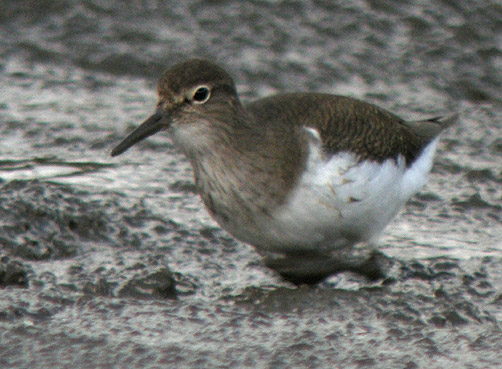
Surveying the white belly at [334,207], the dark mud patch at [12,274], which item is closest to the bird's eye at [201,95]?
the white belly at [334,207]

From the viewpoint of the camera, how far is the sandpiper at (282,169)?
4711mm

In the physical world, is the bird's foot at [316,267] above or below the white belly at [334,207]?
below

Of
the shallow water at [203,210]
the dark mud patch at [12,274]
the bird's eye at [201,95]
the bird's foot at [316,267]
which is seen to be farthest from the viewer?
the bird's foot at [316,267]

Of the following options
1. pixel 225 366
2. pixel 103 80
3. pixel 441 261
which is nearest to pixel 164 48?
pixel 103 80

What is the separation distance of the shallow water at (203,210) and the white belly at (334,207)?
24cm

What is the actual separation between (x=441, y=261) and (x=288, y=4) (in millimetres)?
4119

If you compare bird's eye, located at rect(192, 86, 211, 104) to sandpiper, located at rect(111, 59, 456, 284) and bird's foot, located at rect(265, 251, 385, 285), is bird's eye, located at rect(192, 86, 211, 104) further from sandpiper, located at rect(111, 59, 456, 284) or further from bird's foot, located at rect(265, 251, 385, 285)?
bird's foot, located at rect(265, 251, 385, 285)

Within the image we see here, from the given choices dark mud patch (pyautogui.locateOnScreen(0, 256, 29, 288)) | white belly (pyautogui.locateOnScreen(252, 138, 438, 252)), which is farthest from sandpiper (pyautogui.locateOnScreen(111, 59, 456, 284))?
dark mud patch (pyautogui.locateOnScreen(0, 256, 29, 288))

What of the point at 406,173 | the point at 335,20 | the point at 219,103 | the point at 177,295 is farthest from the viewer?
the point at 335,20

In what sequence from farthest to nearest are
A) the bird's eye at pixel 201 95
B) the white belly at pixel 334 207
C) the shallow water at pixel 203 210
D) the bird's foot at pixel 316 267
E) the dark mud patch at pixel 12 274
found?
1. the bird's foot at pixel 316 267
2. the bird's eye at pixel 201 95
3. the white belly at pixel 334 207
4. the dark mud patch at pixel 12 274
5. the shallow water at pixel 203 210

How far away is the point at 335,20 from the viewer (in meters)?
8.43

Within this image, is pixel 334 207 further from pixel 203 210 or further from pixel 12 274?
pixel 12 274

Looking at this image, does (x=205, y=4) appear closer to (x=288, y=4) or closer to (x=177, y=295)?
(x=288, y=4)

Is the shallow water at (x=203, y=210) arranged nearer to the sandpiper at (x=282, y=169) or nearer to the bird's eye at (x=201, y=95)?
the sandpiper at (x=282, y=169)
